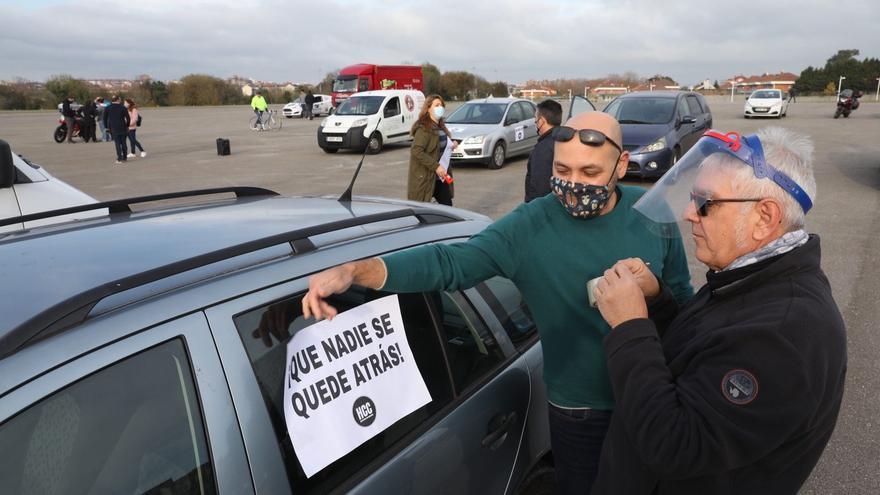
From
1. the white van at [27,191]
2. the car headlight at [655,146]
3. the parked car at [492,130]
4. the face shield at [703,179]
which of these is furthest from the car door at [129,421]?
the parked car at [492,130]

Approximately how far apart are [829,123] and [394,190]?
2469cm

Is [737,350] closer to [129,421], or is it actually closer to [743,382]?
[743,382]

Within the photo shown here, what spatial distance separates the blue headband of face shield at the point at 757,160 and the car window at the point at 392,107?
56.0ft

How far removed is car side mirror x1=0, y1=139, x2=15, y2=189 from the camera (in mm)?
3498

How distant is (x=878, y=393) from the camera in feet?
12.7

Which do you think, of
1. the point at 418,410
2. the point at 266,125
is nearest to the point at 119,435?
the point at 418,410

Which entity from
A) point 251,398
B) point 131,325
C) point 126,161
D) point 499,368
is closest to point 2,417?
point 131,325

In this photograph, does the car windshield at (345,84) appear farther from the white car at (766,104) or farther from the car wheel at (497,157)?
the white car at (766,104)

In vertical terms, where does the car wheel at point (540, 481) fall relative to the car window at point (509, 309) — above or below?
below

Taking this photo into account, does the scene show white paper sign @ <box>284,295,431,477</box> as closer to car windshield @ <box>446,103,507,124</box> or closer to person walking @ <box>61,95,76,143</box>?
car windshield @ <box>446,103,507,124</box>

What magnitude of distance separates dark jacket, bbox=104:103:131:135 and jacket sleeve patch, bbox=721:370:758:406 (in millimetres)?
17168

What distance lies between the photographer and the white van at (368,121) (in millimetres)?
17234

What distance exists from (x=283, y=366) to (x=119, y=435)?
0.38 metres

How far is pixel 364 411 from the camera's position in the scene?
63.2 inches
